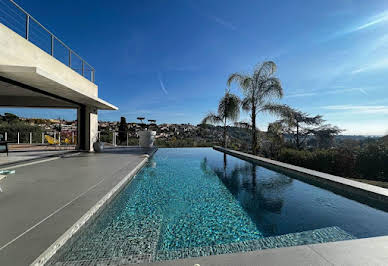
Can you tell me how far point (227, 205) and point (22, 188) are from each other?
3.92 m

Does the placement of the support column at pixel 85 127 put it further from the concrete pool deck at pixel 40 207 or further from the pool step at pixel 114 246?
the pool step at pixel 114 246

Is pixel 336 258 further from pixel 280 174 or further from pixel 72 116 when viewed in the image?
pixel 72 116

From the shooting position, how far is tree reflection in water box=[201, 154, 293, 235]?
9.11ft

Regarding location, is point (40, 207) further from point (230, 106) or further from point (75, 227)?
point (230, 106)

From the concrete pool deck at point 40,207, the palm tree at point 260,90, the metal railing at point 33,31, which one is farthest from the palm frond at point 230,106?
the concrete pool deck at point 40,207

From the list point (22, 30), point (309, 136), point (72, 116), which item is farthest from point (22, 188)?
point (309, 136)

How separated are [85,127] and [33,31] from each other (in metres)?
5.22

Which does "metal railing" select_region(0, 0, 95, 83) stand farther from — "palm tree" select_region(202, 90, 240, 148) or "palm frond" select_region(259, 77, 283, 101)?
"palm frond" select_region(259, 77, 283, 101)

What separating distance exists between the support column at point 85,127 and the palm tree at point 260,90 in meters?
9.19

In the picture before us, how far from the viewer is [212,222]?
8.74 feet

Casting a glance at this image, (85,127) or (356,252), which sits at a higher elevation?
(85,127)

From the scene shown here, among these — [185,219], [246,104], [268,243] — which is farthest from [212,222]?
[246,104]

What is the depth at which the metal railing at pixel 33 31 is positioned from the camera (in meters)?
5.63

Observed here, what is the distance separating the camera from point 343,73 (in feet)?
35.6
